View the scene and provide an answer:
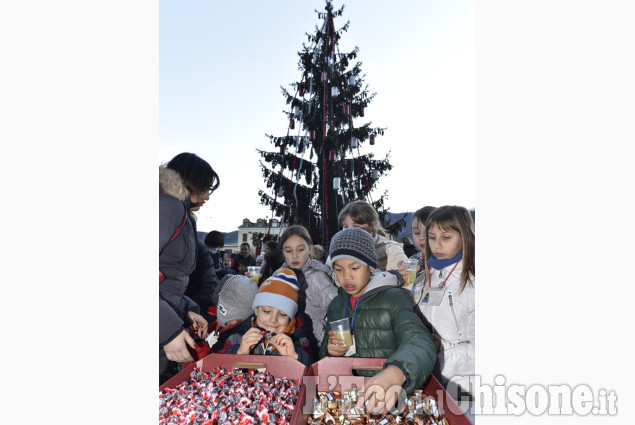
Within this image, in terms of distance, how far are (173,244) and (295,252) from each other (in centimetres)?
157

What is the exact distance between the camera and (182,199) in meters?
1.64

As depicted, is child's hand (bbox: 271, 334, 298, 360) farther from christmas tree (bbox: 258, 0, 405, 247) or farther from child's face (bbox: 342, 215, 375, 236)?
christmas tree (bbox: 258, 0, 405, 247)

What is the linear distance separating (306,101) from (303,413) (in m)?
11.9

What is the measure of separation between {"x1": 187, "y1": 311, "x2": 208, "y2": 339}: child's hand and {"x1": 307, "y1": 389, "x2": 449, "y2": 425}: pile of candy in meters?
1.04

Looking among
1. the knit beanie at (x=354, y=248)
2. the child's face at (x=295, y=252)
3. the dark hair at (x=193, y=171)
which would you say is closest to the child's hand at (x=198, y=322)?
the dark hair at (x=193, y=171)

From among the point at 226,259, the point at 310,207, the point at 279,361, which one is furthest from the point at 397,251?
the point at 310,207

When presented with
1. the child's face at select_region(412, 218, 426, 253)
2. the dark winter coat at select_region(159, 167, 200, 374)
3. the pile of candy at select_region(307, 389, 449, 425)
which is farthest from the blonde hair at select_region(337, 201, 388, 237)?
the pile of candy at select_region(307, 389, 449, 425)

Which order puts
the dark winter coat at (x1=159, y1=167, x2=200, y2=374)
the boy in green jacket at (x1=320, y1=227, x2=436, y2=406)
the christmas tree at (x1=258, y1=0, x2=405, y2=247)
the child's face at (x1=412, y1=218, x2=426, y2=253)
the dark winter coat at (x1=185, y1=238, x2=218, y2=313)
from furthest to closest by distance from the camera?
the christmas tree at (x1=258, y1=0, x2=405, y2=247), the dark winter coat at (x1=185, y1=238, x2=218, y2=313), the child's face at (x1=412, y1=218, x2=426, y2=253), the dark winter coat at (x1=159, y1=167, x2=200, y2=374), the boy in green jacket at (x1=320, y1=227, x2=436, y2=406)

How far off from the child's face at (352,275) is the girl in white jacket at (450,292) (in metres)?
0.42

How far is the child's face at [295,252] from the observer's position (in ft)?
9.95

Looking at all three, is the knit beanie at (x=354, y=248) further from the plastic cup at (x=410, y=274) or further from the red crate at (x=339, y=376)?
the red crate at (x=339, y=376)

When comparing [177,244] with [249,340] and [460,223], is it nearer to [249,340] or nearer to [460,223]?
[249,340]

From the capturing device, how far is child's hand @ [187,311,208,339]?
198 cm

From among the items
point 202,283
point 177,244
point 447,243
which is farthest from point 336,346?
point 202,283
